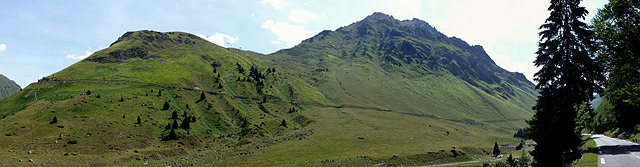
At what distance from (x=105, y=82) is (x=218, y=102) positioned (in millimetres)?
49820

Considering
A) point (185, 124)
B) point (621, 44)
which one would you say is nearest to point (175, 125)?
point (185, 124)

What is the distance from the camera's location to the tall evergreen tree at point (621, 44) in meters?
20.7

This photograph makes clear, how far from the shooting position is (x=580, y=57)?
25609mm

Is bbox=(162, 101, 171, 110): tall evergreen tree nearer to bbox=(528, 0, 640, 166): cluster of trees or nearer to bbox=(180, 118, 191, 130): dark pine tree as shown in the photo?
bbox=(180, 118, 191, 130): dark pine tree

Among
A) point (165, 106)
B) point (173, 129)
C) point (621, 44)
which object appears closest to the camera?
point (621, 44)

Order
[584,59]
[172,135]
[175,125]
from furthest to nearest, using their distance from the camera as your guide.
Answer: [175,125] → [172,135] → [584,59]

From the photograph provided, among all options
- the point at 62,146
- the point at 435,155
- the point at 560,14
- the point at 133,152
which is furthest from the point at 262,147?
the point at 560,14

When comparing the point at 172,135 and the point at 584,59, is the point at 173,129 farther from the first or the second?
the point at 584,59

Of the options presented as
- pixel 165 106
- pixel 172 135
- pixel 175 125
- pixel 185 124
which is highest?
pixel 165 106

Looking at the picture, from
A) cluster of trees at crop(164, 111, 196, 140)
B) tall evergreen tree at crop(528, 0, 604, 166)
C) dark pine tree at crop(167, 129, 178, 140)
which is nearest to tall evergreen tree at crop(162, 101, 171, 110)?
cluster of trees at crop(164, 111, 196, 140)

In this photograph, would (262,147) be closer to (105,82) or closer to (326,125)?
(326,125)

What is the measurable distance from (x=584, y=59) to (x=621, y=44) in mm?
4038

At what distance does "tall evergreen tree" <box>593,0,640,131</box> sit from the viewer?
20.7 metres

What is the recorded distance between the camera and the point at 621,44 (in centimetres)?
2148
